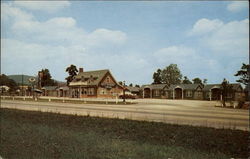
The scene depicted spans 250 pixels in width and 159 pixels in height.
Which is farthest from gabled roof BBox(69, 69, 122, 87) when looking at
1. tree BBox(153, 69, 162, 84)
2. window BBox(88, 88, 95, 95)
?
tree BBox(153, 69, 162, 84)

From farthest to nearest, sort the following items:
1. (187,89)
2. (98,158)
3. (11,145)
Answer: (187,89) < (11,145) < (98,158)

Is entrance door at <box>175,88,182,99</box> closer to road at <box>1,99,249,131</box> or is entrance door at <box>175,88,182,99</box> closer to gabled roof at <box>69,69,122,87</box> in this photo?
gabled roof at <box>69,69,122,87</box>

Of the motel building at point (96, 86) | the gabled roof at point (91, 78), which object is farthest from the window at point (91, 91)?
the gabled roof at point (91, 78)

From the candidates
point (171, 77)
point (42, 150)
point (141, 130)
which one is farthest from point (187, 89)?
point (42, 150)

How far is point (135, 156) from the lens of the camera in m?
7.00

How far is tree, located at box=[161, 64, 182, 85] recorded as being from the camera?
113762mm

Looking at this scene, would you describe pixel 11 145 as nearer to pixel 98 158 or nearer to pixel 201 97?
pixel 98 158

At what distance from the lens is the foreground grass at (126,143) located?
7184mm

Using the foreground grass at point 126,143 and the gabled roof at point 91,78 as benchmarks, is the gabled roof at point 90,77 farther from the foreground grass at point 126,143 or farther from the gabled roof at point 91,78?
the foreground grass at point 126,143

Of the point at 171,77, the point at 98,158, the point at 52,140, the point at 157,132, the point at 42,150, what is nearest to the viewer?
the point at 98,158

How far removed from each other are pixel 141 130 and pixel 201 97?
207 ft

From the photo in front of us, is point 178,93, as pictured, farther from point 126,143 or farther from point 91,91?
point 126,143

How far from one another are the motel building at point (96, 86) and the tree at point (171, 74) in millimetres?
49114

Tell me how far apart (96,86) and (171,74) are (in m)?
60.1
